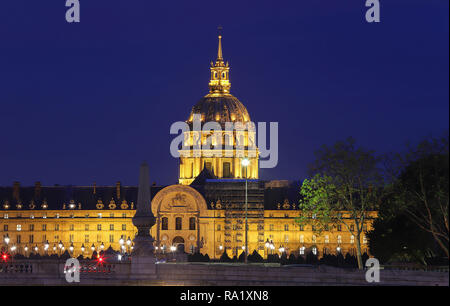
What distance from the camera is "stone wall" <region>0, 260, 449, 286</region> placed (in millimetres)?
65188

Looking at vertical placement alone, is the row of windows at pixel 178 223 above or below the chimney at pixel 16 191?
below

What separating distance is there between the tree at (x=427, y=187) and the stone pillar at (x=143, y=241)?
1633 centimetres

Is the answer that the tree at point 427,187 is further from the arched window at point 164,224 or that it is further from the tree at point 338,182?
the arched window at point 164,224

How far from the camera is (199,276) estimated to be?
6706 centimetres

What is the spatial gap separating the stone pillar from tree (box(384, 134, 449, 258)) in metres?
16.3

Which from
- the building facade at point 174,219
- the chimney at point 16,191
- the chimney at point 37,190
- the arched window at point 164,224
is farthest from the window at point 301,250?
the chimney at point 16,191

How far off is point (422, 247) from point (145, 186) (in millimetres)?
26687

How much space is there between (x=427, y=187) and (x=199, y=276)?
646 inches

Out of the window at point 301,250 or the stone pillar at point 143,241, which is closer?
the stone pillar at point 143,241

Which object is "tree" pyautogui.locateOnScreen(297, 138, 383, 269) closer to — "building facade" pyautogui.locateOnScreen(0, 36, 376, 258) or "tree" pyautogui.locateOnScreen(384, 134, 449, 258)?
"tree" pyautogui.locateOnScreen(384, 134, 449, 258)

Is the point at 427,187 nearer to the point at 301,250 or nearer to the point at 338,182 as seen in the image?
the point at 338,182

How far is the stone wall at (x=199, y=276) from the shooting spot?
65188 mm

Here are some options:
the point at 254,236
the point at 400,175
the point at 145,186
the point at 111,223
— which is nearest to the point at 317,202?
the point at 400,175

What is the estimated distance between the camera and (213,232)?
176m
